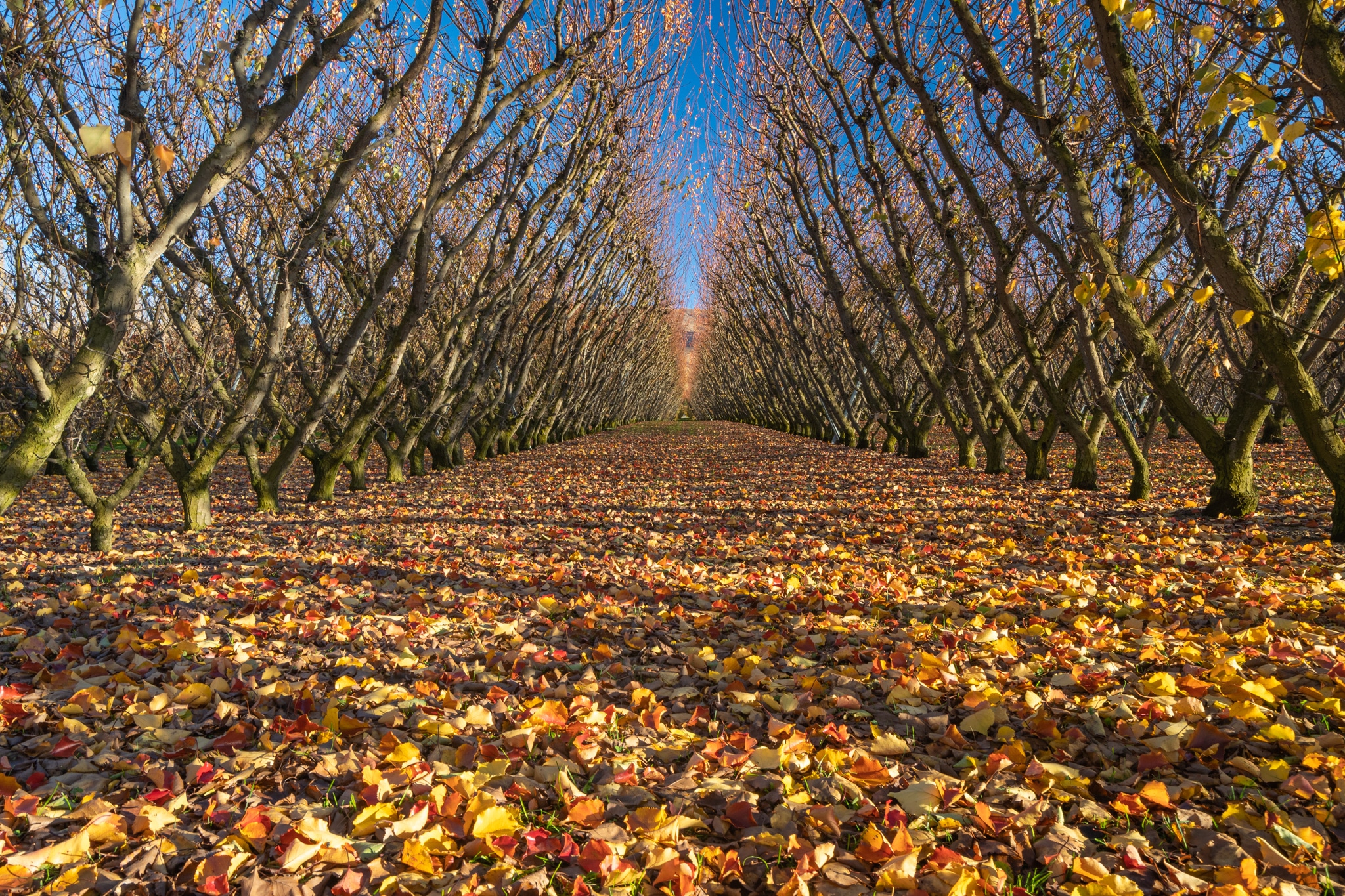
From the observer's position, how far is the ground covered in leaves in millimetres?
1865

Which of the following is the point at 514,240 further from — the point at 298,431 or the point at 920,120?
the point at 920,120

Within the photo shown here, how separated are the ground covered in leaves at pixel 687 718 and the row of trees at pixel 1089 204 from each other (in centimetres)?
175

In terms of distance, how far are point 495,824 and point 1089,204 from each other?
6.23m

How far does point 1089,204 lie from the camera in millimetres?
5746

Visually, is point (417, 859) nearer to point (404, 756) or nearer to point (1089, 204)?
point (404, 756)

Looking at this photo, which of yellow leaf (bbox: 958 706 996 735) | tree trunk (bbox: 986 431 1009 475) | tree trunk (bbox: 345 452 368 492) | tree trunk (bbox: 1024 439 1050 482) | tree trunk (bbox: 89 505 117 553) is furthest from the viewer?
tree trunk (bbox: 986 431 1009 475)

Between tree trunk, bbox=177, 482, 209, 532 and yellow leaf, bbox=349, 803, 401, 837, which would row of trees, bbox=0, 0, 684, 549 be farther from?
yellow leaf, bbox=349, 803, 401, 837

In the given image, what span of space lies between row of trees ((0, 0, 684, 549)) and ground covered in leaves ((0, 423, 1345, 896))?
6.77ft

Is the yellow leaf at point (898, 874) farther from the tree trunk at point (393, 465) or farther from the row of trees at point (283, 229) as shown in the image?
the tree trunk at point (393, 465)

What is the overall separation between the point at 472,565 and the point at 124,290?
275 cm

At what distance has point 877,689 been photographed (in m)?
3.01

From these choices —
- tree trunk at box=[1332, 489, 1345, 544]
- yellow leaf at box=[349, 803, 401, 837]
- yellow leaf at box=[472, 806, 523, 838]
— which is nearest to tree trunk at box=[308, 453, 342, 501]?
yellow leaf at box=[349, 803, 401, 837]

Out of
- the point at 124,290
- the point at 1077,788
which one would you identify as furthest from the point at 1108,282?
the point at 124,290

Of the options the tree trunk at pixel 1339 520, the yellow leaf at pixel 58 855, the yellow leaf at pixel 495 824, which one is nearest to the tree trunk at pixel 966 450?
the tree trunk at pixel 1339 520
